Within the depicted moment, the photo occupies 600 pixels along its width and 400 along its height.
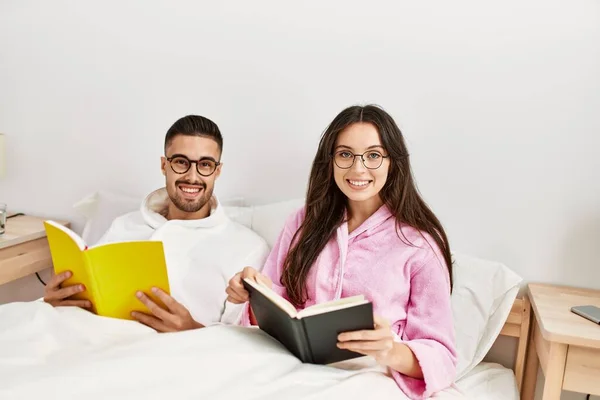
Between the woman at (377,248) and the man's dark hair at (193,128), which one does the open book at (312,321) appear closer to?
the woman at (377,248)

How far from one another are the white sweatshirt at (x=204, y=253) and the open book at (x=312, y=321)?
328mm

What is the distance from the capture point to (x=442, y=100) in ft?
5.95

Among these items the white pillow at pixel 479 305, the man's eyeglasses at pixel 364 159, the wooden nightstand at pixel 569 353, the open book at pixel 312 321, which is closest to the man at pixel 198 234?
the open book at pixel 312 321

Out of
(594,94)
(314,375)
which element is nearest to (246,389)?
(314,375)

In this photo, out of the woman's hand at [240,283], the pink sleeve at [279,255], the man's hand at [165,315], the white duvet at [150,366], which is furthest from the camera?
the pink sleeve at [279,255]

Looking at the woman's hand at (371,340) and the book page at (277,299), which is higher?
the book page at (277,299)

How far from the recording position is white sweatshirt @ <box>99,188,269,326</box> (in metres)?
1.71

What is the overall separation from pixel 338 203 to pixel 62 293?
2.53 ft

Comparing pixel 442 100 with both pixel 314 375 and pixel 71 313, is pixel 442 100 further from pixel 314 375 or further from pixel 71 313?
pixel 71 313

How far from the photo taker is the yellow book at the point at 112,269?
1470mm

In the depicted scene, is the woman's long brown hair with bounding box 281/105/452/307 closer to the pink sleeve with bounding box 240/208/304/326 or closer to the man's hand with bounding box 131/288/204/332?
the pink sleeve with bounding box 240/208/304/326

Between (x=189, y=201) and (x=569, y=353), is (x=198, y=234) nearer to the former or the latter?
(x=189, y=201)

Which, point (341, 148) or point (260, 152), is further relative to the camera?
point (260, 152)

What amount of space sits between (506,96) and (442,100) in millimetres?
183
